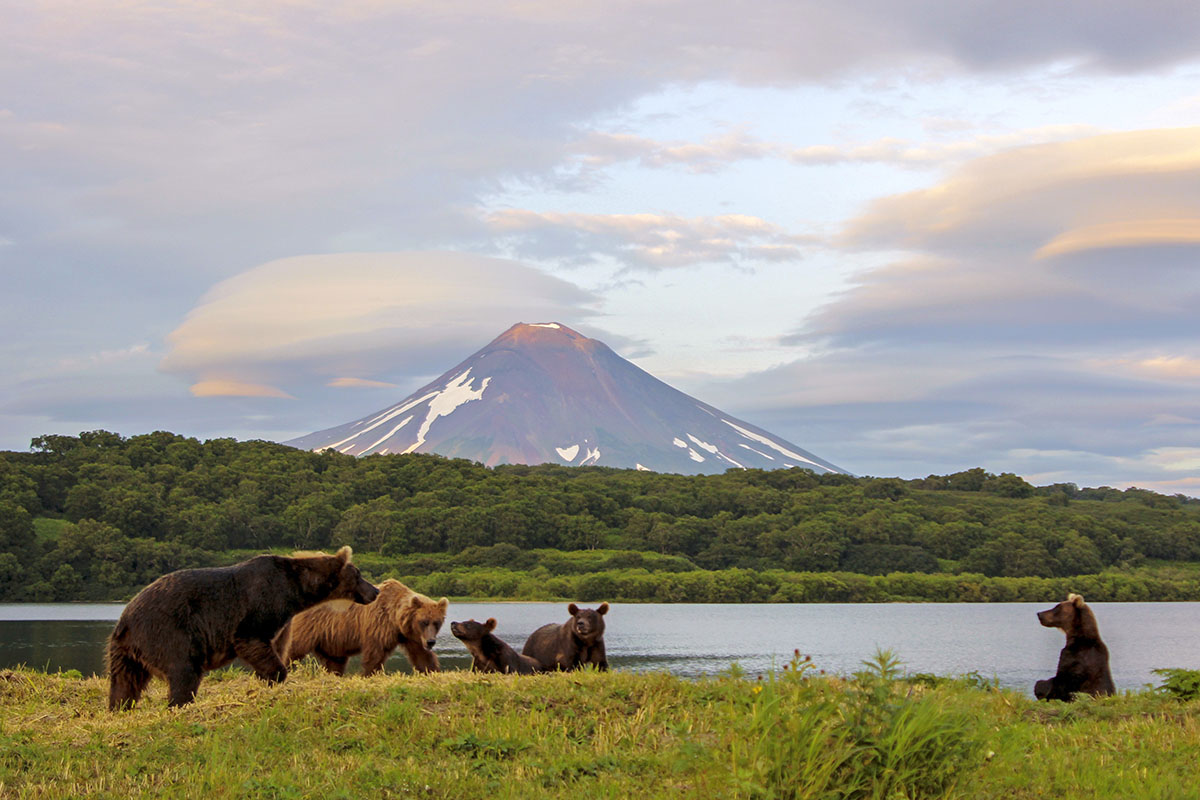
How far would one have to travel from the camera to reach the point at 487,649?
47.8ft

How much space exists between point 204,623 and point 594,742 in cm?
434

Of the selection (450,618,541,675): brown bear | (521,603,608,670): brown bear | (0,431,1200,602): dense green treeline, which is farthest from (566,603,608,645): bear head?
(0,431,1200,602): dense green treeline

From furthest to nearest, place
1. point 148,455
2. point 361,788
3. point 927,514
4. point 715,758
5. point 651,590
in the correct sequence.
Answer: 1. point 927,514
2. point 148,455
3. point 651,590
4. point 361,788
5. point 715,758

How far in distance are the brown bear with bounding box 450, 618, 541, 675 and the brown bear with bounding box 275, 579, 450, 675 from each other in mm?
432

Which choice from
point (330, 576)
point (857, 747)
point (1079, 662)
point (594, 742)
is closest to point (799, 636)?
point (1079, 662)

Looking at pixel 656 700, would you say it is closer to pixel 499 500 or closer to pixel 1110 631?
pixel 1110 631

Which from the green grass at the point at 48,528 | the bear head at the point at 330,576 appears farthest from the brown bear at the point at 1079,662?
the green grass at the point at 48,528

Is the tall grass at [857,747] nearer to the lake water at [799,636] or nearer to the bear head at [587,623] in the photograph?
the bear head at [587,623]

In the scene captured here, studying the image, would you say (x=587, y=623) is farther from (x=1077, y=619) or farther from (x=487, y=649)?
(x=1077, y=619)

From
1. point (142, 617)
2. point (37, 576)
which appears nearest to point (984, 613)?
point (37, 576)

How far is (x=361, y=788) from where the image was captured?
24.4 ft

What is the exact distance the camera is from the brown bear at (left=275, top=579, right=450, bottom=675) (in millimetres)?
13945

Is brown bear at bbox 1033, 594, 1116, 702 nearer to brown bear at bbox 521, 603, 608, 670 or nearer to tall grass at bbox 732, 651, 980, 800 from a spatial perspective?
brown bear at bbox 521, 603, 608, 670

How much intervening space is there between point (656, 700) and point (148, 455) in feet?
337
